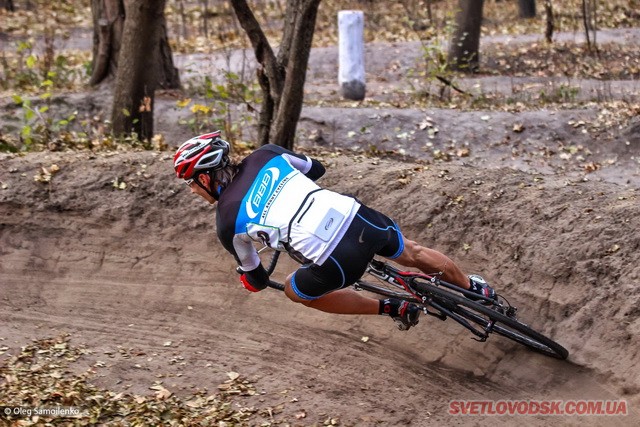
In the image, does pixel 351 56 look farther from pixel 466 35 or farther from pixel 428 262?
pixel 428 262

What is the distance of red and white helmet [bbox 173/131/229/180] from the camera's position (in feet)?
18.9

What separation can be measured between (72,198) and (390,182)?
3.36m

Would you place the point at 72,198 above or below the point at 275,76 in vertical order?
below

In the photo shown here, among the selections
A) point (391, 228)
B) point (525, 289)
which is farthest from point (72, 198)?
point (525, 289)

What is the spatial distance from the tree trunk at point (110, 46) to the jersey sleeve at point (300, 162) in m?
6.60

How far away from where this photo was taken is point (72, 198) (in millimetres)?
8859

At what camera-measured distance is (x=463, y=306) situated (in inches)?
250

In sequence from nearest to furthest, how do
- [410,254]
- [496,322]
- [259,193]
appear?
1. [259,193]
2. [410,254]
3. [496,322]

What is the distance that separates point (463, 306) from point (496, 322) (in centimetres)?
29

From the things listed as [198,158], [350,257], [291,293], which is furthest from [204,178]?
[350,257]

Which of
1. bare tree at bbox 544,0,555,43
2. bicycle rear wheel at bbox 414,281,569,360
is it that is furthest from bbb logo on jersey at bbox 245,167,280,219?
bare tree at bbox 544,0,555,43

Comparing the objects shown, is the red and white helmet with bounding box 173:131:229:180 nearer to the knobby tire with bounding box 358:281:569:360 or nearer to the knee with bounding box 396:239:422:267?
the knee with bounding box 396:239:422:267

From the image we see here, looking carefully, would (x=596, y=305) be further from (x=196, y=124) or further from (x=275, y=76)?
(x=196, y=124)

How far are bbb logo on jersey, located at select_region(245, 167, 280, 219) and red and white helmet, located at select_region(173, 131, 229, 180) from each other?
0.33 meters
